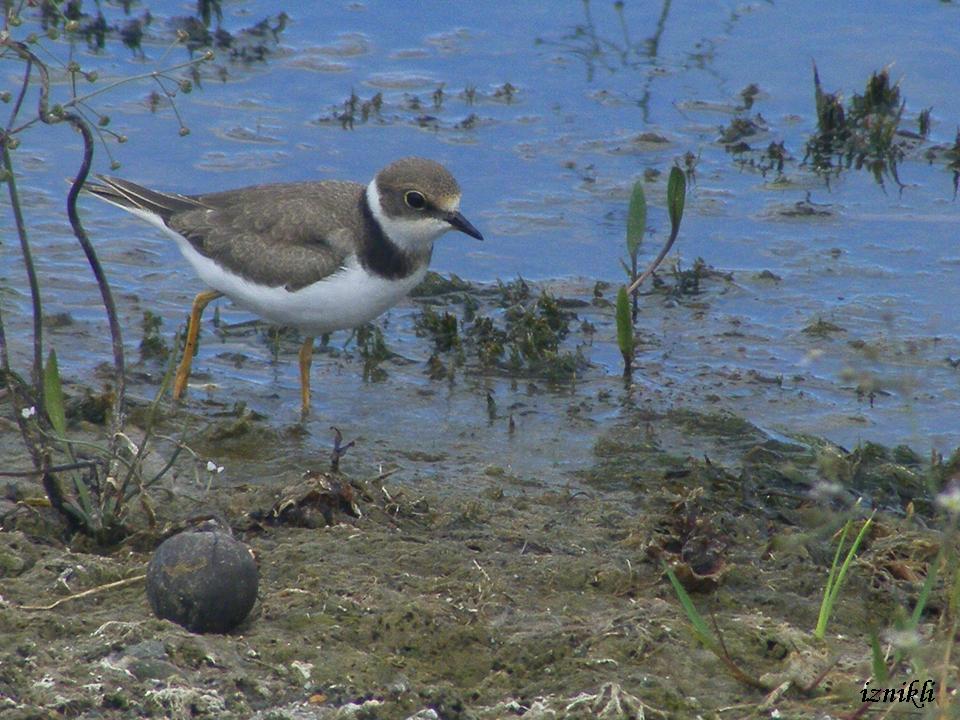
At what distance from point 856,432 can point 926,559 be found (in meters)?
2.13

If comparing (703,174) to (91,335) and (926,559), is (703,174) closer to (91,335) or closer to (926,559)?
(91,335)

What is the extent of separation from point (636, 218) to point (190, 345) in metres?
2.39

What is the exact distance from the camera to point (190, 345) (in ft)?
23.9

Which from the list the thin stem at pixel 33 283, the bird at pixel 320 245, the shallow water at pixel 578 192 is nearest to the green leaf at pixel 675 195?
the shallow water at pixel 578 192

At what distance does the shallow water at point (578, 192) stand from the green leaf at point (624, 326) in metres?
0.20

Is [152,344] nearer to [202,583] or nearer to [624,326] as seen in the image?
[624,326]

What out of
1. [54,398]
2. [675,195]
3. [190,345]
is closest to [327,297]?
[190,345]

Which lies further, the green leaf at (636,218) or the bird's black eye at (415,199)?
the green leaf at (636,218)

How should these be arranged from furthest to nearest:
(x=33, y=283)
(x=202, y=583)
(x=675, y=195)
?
1. (x=675, y=195)
2. (x=33, y=283)
3. (x=202, y=583)

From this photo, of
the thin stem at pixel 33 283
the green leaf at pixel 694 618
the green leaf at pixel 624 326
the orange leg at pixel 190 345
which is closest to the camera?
the green leaf at pixel 694 618

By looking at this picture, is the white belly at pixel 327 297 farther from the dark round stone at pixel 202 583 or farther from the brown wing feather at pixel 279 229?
the dark round stone at pixel 202 583

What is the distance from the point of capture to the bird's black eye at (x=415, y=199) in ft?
22.9

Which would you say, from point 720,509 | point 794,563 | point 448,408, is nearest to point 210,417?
point 448,408

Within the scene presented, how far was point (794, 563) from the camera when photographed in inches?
196
